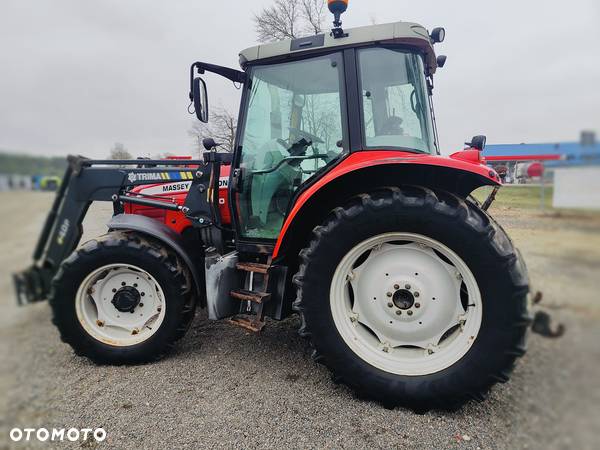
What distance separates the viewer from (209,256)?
113 inches

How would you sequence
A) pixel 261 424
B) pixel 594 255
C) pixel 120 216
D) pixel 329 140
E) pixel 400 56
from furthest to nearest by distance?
pixel 120 216 → pixel 329 140 → pixel 400 56 → pixel 261 424 → pixel 594 255

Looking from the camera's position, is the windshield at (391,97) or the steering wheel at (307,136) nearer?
the windshield at (391,97)

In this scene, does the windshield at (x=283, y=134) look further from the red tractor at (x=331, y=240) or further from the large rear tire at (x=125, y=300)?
the large rear tire at (x=125, y=300)

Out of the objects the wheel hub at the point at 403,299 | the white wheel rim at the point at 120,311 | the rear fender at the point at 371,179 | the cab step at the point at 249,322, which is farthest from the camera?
the white wheel rim at the point at 120,311

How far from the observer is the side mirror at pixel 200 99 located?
2.64 meters

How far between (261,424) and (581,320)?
1681 mm

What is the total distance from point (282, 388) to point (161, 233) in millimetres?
1450

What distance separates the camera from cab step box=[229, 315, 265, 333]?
2469 mm

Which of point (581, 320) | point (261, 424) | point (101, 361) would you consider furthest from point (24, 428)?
point (101, 361)

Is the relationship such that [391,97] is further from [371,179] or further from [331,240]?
[331,240]

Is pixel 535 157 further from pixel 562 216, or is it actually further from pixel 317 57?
pixel 317 57

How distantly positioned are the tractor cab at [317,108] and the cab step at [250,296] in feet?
1.38

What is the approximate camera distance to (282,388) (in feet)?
7.53

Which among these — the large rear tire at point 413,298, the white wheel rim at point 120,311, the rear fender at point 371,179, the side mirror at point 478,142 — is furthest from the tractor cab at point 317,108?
the white wheel rim at point 120,311
